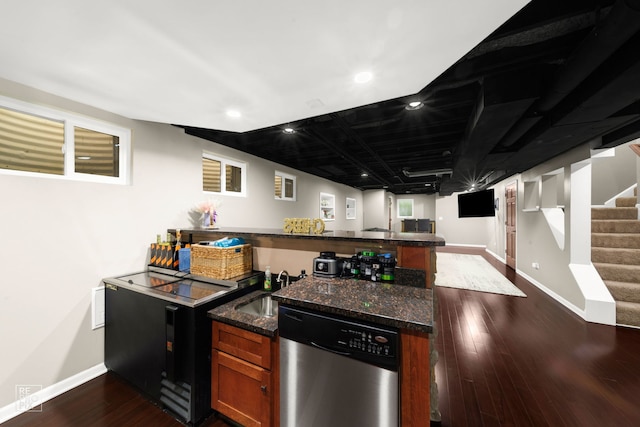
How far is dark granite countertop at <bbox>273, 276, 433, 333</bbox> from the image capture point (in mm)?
1047

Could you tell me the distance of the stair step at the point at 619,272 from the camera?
3.15 m

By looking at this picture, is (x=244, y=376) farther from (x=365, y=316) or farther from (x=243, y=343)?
(x=365, y=316)

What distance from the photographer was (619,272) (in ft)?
10.6

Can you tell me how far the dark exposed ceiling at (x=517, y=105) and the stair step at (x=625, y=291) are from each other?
1.88 m

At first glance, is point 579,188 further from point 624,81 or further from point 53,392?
point 53,392

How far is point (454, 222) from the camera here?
9680 mm

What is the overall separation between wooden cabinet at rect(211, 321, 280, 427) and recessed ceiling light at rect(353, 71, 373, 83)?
5.87ft

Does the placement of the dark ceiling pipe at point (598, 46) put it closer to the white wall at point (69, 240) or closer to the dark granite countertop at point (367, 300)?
the dark granite countertop at point (367, 300)

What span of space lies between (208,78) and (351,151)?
276 cm

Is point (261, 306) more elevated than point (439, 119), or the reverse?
point (439, 119)

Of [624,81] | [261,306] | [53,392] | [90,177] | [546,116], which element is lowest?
[53,392]

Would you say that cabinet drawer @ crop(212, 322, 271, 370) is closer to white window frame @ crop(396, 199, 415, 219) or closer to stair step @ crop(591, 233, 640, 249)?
stair step @ crop(591, 233, 640, 249)

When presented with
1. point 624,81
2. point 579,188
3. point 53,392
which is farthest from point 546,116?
point 53,392

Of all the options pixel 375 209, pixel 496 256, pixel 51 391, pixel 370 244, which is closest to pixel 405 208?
pixel 375 209
